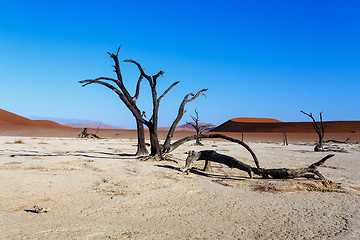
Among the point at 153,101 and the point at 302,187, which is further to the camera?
the point at 153,101

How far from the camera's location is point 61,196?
161 inches

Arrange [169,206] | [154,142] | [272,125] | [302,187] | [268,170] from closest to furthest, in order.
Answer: [169,206], [302,187], [268,170], [154,142], [272,125]

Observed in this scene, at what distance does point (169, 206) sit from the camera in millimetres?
3729

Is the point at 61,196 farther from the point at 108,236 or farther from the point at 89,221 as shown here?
the point at 108,236

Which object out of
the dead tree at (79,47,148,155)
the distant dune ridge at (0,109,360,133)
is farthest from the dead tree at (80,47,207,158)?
the distant dune ridge at (0,109,360,133)

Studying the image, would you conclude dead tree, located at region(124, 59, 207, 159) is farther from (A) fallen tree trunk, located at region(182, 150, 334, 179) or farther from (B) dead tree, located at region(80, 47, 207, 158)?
(A) fallen tree trunk, located at region(182, 150, 334, 179)

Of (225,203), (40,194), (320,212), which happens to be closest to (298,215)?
(320,212)

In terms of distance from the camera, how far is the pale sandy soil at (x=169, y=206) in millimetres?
2783

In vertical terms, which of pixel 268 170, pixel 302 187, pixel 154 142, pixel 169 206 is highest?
pixel 154 142

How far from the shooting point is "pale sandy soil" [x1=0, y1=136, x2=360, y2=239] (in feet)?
9.13

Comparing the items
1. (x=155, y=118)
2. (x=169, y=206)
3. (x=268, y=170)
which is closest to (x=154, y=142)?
(x=155, y=118)

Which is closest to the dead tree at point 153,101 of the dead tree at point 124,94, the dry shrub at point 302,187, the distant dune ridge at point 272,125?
the dead tree at point 124,94

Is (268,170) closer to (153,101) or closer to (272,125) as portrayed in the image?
(153,101)

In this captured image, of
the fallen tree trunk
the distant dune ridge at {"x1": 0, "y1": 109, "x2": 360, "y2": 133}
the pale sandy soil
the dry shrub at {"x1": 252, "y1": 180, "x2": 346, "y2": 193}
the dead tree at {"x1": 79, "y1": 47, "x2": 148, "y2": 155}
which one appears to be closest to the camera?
the pale sandy soil
